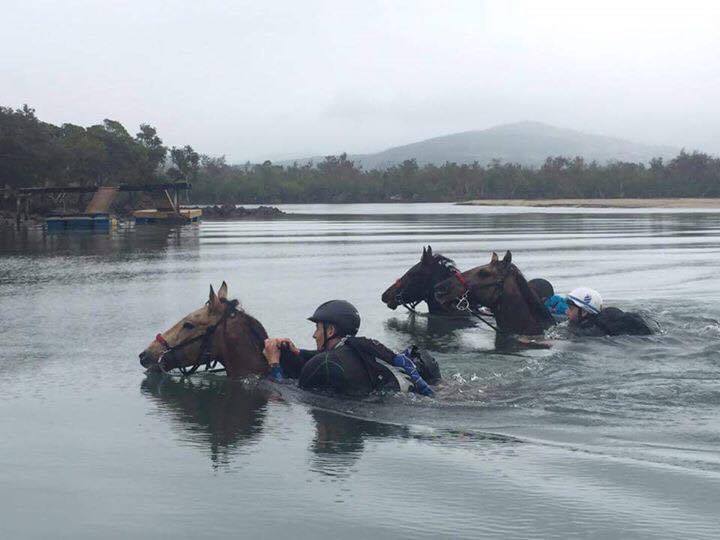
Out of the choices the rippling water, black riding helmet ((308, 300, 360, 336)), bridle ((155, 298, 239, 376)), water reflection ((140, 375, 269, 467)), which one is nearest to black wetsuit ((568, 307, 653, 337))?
the rippling water

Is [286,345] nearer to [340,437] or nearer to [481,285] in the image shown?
[340,437]

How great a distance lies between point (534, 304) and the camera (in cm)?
1535

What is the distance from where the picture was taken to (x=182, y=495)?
298 inches

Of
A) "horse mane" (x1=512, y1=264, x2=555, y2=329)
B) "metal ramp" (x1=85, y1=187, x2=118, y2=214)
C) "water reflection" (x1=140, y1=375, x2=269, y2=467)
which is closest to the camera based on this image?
"water reflection" (x1=140, y1=375, x2=269, y2=467)

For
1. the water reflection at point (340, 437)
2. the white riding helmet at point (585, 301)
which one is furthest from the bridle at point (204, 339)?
the white riding helmet at point (585, 301)

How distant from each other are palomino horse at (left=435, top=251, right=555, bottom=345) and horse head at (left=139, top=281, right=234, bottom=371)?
207 inches

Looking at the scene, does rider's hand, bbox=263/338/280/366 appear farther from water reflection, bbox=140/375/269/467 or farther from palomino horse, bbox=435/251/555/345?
palomino horse, bbox=435/251/555/345

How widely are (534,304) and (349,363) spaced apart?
18.9 feet

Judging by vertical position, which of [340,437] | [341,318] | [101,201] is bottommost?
[340,437]

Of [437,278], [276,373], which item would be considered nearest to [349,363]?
[276,373]

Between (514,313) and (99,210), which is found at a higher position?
(99,210)

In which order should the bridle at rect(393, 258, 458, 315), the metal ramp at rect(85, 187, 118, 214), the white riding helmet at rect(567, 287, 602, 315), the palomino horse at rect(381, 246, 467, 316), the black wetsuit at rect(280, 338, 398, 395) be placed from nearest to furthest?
the black wetsuit at rect(280, 338, 398, 395) < the white riding helmet at rect(567, 287, 602, 315) < the bridle at rect(393, 258, 458, 315) < the palomino horse at rect(381, 246, 467, 316) < the metal ramp at rect(85, 187, 118, 214)

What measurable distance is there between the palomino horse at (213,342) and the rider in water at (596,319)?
487 centimetres

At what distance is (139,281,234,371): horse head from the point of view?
11055 millimetres
